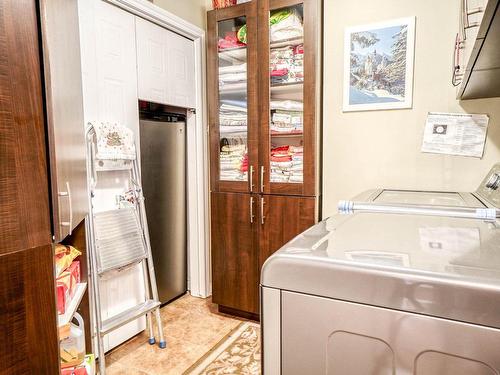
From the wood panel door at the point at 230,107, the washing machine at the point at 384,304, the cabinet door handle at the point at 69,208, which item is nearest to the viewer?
the washing machine at the point at 384,304

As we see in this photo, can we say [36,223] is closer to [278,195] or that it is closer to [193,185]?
[278,195]

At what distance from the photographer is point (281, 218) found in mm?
2256

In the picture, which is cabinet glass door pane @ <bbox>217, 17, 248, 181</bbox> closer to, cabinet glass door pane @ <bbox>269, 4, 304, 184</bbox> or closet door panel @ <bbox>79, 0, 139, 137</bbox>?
cabinet glass door pane @ <bbox>269, 4, 304, 184</bbox>

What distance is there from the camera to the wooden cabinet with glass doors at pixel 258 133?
2145mm

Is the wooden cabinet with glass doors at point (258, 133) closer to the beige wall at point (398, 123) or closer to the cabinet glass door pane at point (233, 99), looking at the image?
the cabinet glass door pane at point (233, 99)

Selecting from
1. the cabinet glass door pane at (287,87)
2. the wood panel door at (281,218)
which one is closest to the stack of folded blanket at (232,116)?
the cabinet glass door pane at (287,87)

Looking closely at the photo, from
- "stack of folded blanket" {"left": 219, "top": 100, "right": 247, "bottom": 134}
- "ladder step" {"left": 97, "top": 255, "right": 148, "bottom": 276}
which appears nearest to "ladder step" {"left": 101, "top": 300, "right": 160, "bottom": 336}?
"ladder step" {"left": 97, "top": 255, "right": 148, "bottom": 276}

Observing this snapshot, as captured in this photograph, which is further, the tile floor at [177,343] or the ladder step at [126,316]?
the tile floor at [177,343]

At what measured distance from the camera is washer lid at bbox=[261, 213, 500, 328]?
1.79 ft

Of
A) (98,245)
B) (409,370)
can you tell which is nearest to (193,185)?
(98,245)

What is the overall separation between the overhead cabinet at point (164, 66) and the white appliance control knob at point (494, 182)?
2058mm

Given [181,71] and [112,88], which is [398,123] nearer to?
[181,71]

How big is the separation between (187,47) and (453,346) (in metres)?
2.62

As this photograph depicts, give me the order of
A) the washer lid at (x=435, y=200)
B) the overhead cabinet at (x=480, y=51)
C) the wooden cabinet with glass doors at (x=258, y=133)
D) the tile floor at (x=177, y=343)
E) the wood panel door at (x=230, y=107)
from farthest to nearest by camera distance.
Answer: the wood panel door at (x=230, y=107), the wooden cabinet with glass doors at (x=258, y=133), the tile floor at (x=177, y=343), the washer lid at (x=435, y=200), the overhead cabinet at (x=480, y=51)
